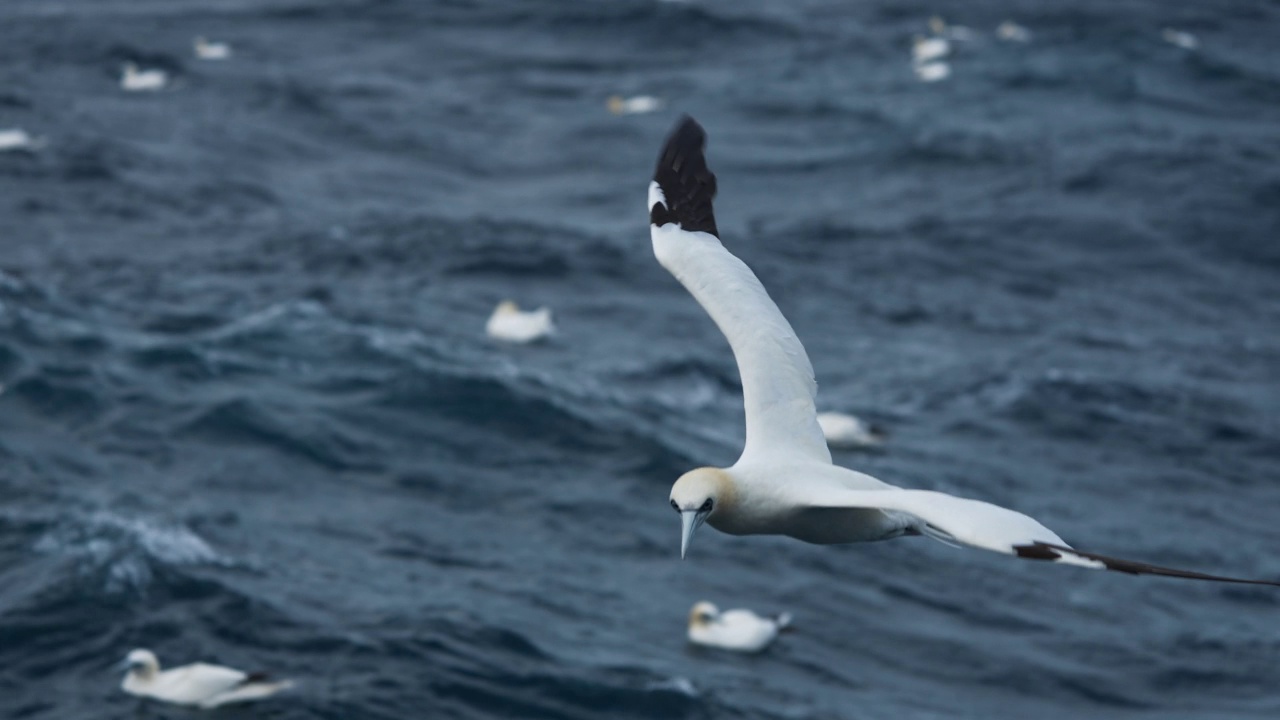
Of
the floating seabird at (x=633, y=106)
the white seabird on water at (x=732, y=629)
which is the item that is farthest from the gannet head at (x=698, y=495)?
the floating seabird at (x=633, y=106)

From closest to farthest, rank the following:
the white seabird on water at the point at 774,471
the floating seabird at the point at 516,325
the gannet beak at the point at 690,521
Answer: the white seabird on water at the point at 774,471, the gannet beak at the point at 690,521, the floating seabird at the point at 516,325

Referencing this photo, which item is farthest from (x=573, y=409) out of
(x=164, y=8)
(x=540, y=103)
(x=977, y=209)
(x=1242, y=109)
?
(x=164, y=8)

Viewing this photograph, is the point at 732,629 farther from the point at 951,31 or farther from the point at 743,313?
the point at 951,31

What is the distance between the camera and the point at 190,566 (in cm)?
1255

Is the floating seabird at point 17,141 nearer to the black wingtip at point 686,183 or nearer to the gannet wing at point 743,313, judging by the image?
the black wingtip at point 686,183

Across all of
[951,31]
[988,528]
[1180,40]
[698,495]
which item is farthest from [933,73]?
[988,528]

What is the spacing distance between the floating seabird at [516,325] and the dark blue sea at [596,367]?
0.99 feet

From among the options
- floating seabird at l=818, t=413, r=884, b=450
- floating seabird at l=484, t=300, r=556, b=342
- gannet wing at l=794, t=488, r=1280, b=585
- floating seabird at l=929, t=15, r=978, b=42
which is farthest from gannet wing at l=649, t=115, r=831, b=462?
floating seabird at l=929, t=15, r=978, b=42

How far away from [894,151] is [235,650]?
53.8 feet

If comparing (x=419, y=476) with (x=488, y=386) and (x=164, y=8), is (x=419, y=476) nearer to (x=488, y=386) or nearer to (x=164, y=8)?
(x=488, y=386)

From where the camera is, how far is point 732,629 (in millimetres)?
12711

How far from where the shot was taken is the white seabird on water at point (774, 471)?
5934mm

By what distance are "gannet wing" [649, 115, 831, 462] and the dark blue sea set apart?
3.95m

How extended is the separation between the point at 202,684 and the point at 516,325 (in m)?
7.96
